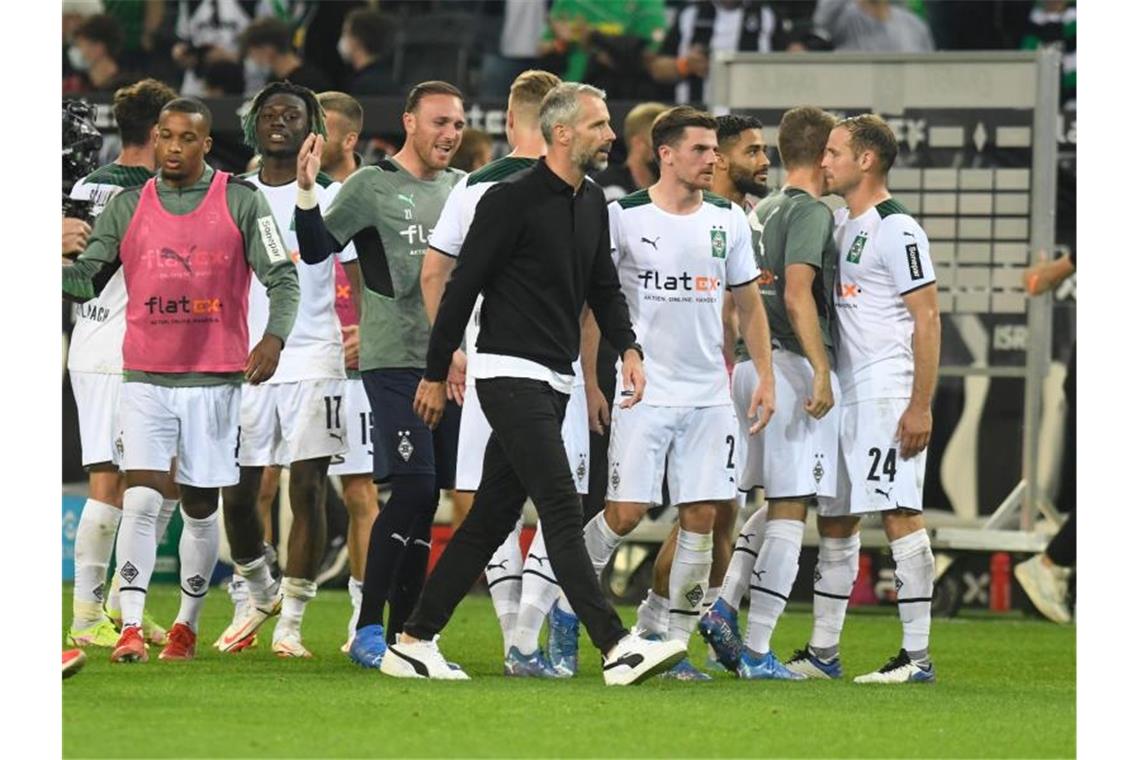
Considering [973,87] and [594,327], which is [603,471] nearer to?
[594,327]

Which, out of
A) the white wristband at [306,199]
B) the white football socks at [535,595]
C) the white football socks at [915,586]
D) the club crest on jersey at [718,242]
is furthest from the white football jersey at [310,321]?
the white football socks at [915,586]

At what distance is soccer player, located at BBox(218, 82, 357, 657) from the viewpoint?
976 cm

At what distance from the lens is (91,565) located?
9922 mm

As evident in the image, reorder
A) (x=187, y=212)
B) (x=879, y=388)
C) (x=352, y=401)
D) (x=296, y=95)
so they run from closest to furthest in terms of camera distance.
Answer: (x=879, y=388) → (x=187, y=212) → (x=296, y=95) → (x=352, y=401)

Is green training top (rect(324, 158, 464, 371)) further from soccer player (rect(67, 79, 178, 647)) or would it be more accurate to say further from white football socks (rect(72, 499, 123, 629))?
white football socks (rect(72, 499, 123, 629))

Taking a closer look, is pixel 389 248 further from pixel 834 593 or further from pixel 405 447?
pixel 834 593

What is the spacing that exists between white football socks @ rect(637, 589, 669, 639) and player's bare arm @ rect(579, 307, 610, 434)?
76 centimetres

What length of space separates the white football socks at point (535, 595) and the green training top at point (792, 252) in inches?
55.2

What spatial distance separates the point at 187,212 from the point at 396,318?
94 centimetres

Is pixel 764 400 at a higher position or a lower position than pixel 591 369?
lower

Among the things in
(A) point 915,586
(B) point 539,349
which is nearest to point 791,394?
(A) point 915,586

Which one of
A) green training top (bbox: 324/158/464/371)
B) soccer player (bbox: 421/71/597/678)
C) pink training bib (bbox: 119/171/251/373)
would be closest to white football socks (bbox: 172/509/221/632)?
pink training bib (bbox: 119/171/251/373)

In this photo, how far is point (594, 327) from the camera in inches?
347
